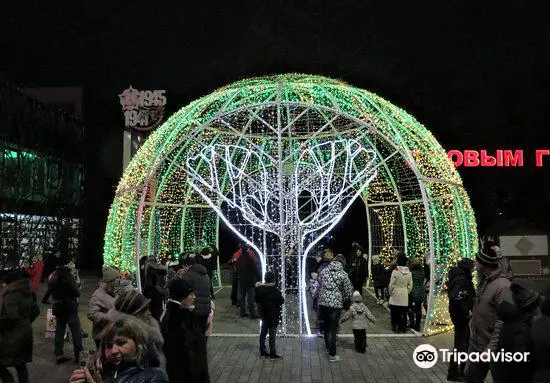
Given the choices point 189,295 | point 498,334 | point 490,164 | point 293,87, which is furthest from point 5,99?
point 490,164

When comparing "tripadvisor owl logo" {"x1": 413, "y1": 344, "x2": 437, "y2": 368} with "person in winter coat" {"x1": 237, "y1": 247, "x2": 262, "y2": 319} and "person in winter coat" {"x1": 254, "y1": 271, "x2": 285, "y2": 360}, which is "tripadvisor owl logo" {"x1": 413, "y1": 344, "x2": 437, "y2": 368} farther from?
"person in winter coat" {"x1": 237, "y1": 247, "x2": 262, "y2": 319}

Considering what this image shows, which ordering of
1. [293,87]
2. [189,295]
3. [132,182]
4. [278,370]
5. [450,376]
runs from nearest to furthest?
[189,295], [450,376], [278,370], [293,87], [132,182]

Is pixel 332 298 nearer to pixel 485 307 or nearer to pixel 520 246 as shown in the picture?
pixel 485 307

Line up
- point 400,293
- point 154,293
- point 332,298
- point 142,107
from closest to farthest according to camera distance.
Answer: point 154,293 < point 332,298 < point 400,293 < point 142,107

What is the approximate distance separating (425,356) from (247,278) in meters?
4.40

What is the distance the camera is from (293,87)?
1000cm

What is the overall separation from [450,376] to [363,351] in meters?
1.79

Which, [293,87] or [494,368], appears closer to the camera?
[494,368]

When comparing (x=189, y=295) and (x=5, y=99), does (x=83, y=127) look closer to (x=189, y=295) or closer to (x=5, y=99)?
(x=5, y=99)

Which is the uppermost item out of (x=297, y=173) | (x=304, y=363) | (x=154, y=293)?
(x=297, y=173)

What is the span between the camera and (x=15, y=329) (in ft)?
17.1

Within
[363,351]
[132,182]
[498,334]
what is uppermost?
[132,182]

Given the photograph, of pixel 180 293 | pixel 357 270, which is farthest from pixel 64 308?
pixel 357 270

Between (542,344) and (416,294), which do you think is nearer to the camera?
(542,344)
